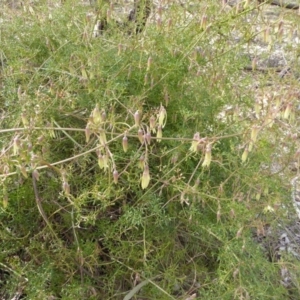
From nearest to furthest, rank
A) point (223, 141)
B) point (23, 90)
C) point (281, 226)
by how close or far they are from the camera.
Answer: point (23, 90)
point (223, 141)
point (281, 226)

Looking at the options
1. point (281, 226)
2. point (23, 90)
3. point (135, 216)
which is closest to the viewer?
point (135, 216)

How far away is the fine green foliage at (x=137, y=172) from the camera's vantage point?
153cm

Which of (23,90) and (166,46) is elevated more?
(166,46)

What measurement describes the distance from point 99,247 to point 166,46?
0.63 meters

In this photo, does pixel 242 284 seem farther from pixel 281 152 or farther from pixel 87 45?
pixel 87 45

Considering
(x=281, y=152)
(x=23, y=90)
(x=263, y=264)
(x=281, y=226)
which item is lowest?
(x=281, y=226)

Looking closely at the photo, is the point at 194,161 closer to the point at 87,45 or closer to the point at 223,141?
the point at 223,141

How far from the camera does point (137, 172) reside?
1.49 meters

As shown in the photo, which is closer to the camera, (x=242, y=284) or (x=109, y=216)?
(x=242, y=284)

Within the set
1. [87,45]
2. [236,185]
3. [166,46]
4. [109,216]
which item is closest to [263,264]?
[236,185]

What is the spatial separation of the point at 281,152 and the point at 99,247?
67 centimetres

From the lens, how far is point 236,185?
167 centimetres

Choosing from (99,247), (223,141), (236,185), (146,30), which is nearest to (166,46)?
(146,30)

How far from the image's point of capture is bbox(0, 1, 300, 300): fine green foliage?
60.1 inches
